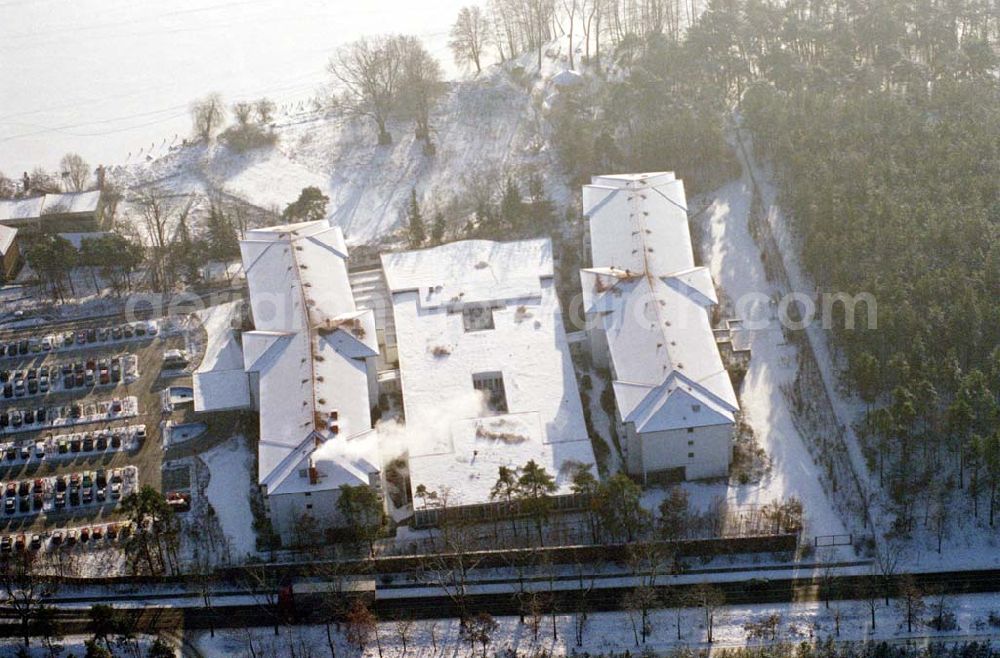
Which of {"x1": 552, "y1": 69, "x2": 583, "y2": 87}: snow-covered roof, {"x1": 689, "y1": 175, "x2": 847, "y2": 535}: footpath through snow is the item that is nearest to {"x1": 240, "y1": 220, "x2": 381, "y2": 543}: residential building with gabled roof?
{"x1": 689, "y1": 175, "x2": 847, "y2": 535}: footpath through snow

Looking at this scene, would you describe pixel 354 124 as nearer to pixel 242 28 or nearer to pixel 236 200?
pixel 236 200

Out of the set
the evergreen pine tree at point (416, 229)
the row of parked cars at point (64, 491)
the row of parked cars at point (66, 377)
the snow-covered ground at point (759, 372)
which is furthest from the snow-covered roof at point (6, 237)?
the snow-covered ground at point (759, 372)

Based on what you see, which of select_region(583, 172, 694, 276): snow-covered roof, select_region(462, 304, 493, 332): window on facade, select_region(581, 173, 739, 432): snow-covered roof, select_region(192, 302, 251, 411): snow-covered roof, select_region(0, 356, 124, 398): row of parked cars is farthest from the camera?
select_region(0, 356, 124, 398): row of parked cars

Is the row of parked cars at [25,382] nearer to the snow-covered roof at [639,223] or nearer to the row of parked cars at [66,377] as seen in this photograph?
the row of parked cars at [66,377]

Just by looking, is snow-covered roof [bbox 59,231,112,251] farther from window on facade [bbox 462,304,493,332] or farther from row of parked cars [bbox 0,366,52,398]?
window on facade [bbox 462,304,493,332]

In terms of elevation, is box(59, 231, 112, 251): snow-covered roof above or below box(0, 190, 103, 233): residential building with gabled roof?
below

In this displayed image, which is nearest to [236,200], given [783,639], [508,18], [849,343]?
[508,18]

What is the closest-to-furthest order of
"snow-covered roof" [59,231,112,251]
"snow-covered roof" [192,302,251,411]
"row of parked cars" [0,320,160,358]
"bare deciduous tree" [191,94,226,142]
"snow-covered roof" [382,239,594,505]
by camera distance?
"snow-covered roof" [382,239,594,505] → "snow-covered roof" [192,302,251,411] → "row of parked cars" [0,320,160,358] → "snow-covered roof" [59,231,112,251] → "bare deciduous tree" [191,94,226,142]

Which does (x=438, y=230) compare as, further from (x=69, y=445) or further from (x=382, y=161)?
(x=69, y=445)
